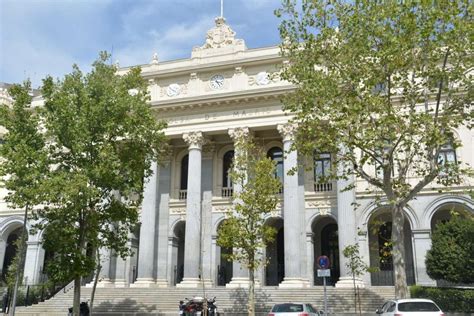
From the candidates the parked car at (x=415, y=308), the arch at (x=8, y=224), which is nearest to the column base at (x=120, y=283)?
the arch at (x=8, y=224)

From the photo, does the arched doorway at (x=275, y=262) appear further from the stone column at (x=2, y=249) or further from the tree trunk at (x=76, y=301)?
the stone column at (x=2, y=249)

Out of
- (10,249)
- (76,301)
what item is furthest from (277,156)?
(10,249)

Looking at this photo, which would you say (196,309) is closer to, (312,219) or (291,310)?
(291,310)

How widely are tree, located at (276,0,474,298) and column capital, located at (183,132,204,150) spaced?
47.2ft

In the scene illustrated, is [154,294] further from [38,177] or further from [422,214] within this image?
[422,214]

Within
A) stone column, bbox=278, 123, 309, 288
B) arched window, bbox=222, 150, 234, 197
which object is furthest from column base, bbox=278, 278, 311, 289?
arched window, bbox=222, 150, 234, 197

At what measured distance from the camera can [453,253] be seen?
2466 cm

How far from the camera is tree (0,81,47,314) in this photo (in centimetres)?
1858

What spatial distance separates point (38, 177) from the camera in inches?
739

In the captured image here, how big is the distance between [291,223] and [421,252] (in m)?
7.75

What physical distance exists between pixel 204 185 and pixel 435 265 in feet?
53.3

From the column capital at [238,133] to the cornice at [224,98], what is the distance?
6.02ft

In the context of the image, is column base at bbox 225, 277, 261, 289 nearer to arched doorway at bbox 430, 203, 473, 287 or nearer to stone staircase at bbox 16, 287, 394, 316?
stone staircase at bbox 16, 287, 394, 316

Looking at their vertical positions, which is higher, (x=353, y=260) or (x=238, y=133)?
(x=238, y=133)
